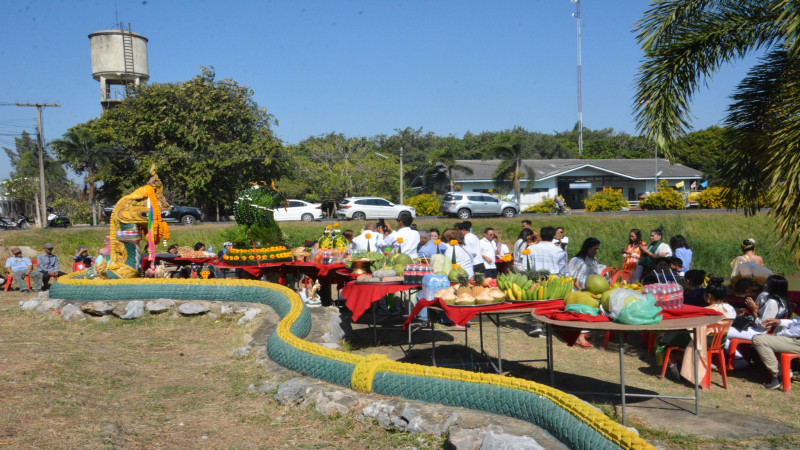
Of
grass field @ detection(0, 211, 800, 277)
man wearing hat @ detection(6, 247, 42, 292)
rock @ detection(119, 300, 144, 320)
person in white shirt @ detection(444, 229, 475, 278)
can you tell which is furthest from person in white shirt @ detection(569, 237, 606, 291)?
grass field @ detection(0, 211, 800, 277)

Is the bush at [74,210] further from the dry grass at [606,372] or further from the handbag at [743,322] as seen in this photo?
the handbag at [743,322]

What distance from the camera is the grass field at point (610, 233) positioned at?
75.3ft

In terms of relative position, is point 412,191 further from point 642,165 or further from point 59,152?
point 59,152

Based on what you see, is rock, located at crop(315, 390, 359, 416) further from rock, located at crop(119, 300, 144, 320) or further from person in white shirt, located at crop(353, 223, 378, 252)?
rock, located at crop(119, 300, 144, 320)

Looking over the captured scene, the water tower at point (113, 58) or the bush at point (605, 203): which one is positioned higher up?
the water tower at point (113, 58)

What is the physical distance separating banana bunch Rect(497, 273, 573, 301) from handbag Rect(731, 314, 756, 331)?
2.09 m

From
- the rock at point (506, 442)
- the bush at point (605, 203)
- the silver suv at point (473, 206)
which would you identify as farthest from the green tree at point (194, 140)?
the rock at point (506, 442)

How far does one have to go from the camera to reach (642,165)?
48625 mm

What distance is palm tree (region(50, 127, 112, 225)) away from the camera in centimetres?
3619

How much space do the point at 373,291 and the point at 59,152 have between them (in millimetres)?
34738

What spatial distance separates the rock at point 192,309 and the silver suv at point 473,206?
2135cm

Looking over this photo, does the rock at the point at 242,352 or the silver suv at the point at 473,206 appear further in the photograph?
the silver suv at the point at 473,206

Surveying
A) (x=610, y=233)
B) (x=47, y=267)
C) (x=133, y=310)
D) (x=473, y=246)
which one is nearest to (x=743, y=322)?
(x=473, y=246)

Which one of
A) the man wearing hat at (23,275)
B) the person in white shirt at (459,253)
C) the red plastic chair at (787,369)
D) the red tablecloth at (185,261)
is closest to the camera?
the red plastic chair at (787,369)
